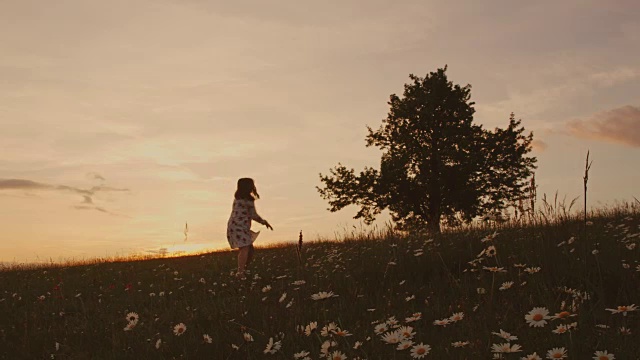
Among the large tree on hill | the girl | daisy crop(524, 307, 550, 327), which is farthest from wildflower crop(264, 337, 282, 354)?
the large tree on hill

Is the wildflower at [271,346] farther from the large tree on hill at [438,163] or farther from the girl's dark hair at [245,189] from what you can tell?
the large tree on hill at [438,163]

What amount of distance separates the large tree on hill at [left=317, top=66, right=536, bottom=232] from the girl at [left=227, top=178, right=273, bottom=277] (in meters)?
16.3

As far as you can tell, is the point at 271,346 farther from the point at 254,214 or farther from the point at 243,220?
the point at 254,214

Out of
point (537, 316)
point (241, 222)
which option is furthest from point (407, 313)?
point (241, 222)

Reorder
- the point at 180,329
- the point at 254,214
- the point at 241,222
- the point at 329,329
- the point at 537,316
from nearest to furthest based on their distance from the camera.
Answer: the point at 537,316
the point at 329,329
the point at 180,329
the point at 241,222
the point at 254,214

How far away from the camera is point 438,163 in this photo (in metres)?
28.8

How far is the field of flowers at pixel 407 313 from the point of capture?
4.08m

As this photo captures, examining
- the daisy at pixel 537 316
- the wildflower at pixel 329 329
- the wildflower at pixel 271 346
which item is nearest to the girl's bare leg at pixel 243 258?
the wildflower at pixel 271 346

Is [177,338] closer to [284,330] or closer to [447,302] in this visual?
[284,330]

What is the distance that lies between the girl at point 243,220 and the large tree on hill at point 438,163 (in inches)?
640

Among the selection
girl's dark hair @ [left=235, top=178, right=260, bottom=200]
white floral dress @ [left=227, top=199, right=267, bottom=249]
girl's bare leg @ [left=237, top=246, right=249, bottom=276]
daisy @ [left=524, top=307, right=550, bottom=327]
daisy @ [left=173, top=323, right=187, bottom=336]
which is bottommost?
daisy @ [left=173, top=323, right=187, bottom=336]

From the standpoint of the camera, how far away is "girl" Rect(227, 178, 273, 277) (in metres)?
13.0

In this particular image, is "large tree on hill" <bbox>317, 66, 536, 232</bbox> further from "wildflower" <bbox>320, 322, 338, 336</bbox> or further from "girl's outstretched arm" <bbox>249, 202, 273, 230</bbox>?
"wildflower" <bbox>320, 322, 338, 336</bbox>

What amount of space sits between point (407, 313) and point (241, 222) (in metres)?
7.92
